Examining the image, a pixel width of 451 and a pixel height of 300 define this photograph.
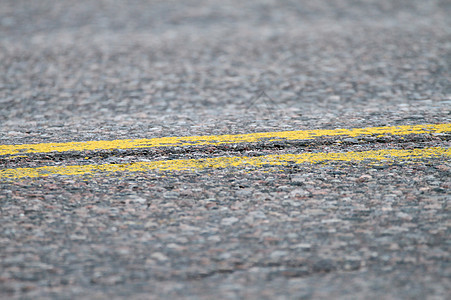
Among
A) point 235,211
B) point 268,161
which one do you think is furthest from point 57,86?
point 235,211

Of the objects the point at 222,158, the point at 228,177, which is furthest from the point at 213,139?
the point at 228,177

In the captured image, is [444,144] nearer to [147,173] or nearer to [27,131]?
[147,173]

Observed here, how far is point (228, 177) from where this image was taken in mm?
2693

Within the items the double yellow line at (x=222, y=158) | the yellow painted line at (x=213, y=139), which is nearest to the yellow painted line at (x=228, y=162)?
the double yellow line at (x=222, y=158)

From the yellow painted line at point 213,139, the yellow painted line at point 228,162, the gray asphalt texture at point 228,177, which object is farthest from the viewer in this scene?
the yellow painted line at point 213,139

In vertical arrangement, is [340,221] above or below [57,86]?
below

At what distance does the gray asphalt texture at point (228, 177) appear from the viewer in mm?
1918

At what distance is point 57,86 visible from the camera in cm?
438

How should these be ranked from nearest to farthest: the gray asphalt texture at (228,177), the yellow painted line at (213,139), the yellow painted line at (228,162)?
the gray asphalt texture at (228,177) → the yellow painted line at (228,162) → the yellow painted line at (213,139)

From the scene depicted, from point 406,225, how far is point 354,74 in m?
2.48

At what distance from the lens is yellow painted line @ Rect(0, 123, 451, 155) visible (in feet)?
10.1

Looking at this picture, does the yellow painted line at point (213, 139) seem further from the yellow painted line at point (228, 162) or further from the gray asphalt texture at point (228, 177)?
the yellow painted line at point (228, 162)

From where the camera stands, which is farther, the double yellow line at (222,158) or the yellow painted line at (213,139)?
the yellow painted line at (213,139)

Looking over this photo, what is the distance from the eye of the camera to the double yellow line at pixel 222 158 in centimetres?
279
